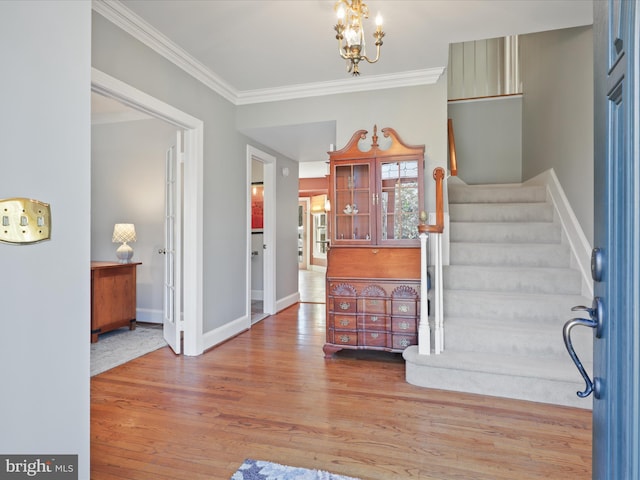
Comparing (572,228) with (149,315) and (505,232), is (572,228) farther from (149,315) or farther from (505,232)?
(149,315)

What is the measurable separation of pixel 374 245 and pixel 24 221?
9.07 ft

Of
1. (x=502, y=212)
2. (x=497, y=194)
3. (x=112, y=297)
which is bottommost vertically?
(x=112, y=297)

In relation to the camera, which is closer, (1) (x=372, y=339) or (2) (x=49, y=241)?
(2) (x=49, y=241)

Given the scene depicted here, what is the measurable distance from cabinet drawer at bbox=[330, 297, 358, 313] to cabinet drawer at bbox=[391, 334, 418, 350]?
0.41m

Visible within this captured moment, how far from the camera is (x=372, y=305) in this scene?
10.7 feet

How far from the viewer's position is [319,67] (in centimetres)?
342

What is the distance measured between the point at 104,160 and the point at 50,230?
4.34 metres

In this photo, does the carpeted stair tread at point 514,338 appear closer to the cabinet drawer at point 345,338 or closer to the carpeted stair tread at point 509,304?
the carpeted stair tread at point 509,304

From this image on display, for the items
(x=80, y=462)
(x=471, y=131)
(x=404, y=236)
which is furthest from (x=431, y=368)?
(x=471, y=131)

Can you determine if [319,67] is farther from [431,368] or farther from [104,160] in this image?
[104,160]

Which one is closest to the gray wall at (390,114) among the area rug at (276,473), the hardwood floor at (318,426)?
the hardwood floor at (318,426)

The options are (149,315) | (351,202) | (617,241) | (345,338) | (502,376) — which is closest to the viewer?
(617,241)

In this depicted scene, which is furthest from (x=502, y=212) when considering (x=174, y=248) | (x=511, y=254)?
(x=174, y=248)

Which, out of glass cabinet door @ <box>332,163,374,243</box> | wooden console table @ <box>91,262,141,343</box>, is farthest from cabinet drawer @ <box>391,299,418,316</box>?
wooden console table @ <box>91,262,141,343</box>
